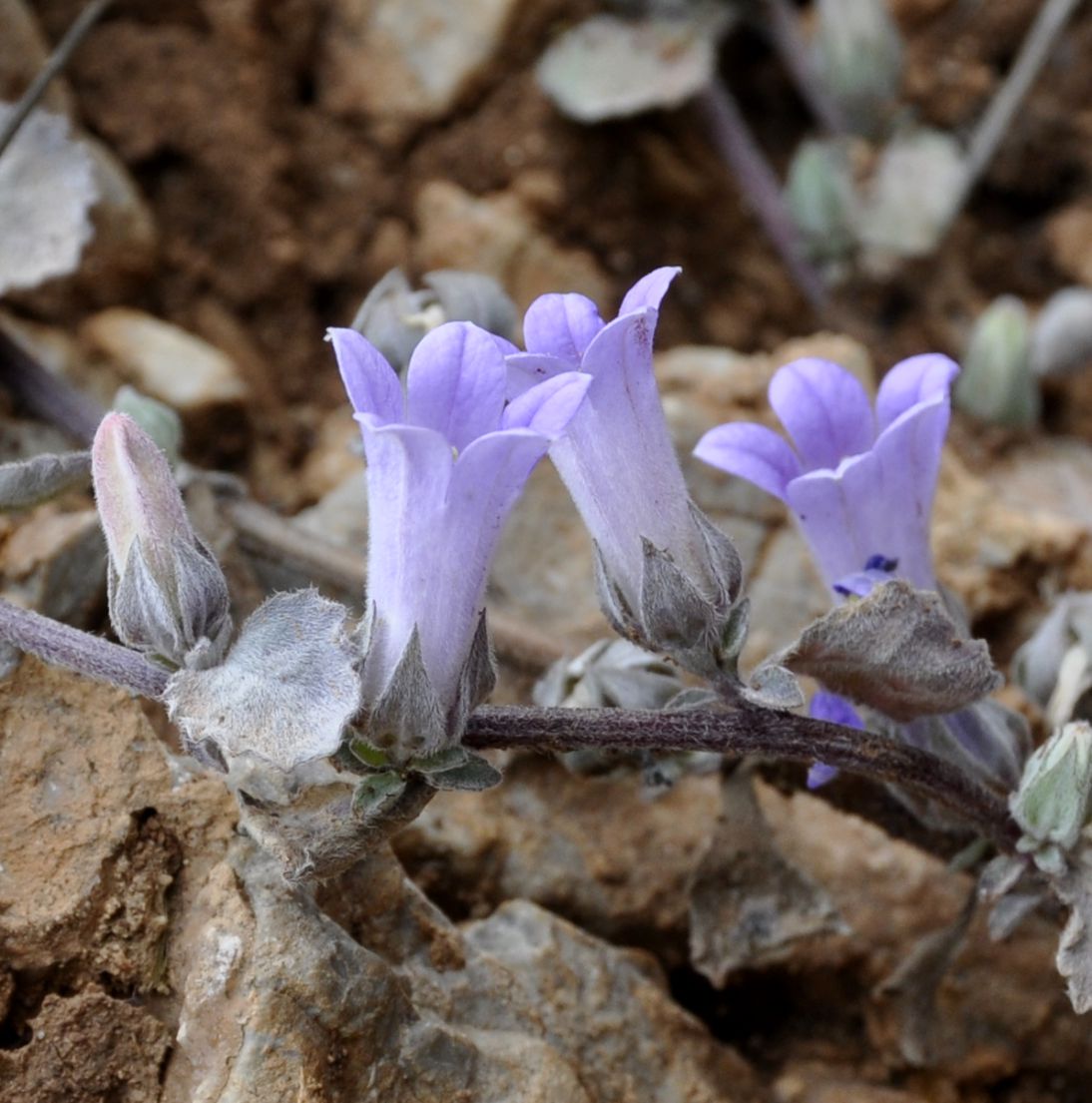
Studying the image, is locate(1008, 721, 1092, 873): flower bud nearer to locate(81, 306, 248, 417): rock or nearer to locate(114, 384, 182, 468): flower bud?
locate(114, 384, 182, 468): flower bud

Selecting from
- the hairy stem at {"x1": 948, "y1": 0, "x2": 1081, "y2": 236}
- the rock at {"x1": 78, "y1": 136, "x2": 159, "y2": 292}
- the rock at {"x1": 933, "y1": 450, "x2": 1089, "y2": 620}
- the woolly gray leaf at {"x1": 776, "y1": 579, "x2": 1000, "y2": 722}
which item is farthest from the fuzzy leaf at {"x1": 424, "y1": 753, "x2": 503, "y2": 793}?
the hairy stem at {"x1": 948, "y1": 0, "x2": 1081, "y2": 236}

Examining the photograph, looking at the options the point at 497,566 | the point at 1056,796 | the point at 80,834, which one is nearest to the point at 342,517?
the point at 497,566

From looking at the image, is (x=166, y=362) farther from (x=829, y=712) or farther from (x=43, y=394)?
(x=829, y=712)

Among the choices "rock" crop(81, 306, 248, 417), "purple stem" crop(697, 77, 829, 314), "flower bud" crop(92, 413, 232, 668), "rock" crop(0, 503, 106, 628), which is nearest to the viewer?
"flower bud" crop(92, 413, 232, 668)

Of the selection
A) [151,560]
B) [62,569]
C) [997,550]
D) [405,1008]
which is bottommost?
[997,550]

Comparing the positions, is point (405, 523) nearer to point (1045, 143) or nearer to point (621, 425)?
point (621, 425)

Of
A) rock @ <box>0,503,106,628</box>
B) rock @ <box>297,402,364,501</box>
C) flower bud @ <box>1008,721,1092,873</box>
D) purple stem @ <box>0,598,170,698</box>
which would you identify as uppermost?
purple stem @ <box>0,598,170,698</box>

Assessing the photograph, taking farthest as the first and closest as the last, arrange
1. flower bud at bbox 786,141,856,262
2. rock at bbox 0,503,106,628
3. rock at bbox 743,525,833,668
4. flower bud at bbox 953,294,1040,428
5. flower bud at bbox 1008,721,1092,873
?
flower bud at bbox 786,141,856,262, flower bud at bbox 953,294,1040,428, rock at bbox 743,525,833,668, rock at bbox 0,503,106,628, flower bud at bbox 1008,721,1092,873
